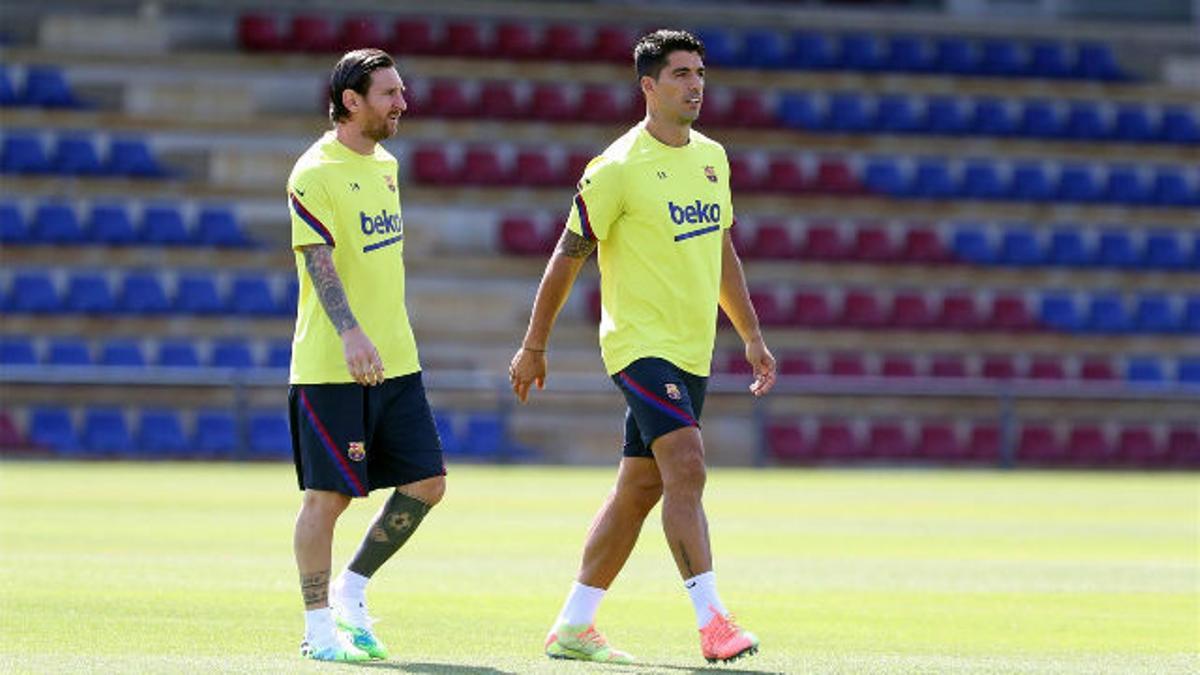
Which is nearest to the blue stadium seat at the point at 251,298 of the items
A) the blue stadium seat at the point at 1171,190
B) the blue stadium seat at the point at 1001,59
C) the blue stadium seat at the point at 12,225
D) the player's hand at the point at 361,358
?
the blue stadium seat at the point at 12,225

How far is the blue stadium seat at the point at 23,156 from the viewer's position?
3231 centimetres

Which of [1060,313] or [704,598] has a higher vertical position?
[704,598]

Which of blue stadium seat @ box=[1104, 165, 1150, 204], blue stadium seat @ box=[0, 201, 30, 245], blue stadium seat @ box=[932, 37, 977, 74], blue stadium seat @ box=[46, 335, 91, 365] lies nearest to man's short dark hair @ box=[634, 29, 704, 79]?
blue stadium seat @ box=[46, 335, 91, 365]

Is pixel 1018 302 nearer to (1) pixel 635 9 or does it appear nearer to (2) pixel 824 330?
(2) pixel 824 330

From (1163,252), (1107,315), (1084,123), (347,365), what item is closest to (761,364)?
(347,365)

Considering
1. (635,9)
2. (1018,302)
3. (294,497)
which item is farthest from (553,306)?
(635,9)

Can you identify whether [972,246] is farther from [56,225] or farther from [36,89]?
[36,89]

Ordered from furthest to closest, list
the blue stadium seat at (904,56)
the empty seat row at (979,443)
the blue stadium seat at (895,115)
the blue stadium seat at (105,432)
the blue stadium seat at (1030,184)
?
the blue stadium seat at (904,56) < the blue stadium seat at (895,115) < the blue stadium seat at (1030,184) < the empty seat row at (979,443) < the blue stadium seat at (105,432)

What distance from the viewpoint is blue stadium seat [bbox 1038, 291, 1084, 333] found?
112 feet

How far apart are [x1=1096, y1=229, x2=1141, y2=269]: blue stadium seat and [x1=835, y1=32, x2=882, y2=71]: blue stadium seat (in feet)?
14.9

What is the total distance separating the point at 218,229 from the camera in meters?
32.1

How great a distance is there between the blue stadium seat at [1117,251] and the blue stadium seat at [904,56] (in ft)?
13.5

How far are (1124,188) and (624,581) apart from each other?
2496 centimetres

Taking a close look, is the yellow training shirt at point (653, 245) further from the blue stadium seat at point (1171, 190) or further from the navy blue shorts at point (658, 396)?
the blue stadium seat at point (1171, 190)
